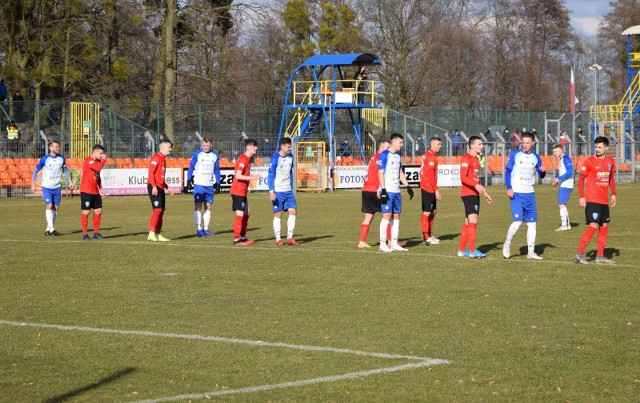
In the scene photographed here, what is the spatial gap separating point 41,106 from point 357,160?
15.0 m

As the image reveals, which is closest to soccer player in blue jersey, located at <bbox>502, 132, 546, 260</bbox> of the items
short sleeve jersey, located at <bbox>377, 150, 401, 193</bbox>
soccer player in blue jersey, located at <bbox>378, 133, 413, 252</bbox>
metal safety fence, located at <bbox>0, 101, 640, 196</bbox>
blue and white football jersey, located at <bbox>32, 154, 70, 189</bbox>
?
soccer player in blue jersey, located at <bbox>378, 133, 413, 252</bbox>

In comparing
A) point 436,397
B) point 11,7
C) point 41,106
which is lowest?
point 436,397

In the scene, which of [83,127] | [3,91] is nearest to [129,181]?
[83,127]

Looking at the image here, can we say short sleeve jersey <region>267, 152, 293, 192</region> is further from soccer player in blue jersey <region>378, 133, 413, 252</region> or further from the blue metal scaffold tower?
the blue metal scaffold tower

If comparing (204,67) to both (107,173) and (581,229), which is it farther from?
(581,229)

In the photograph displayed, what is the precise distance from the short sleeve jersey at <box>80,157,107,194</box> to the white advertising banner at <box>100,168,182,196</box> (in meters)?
18.6

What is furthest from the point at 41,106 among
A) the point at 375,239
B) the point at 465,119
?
the point at 375,239

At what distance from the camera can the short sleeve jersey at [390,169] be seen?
56.1ft

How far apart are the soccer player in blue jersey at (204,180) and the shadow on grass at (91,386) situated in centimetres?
1280

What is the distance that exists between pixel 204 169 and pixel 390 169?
17.0ft

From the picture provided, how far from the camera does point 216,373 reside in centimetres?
783

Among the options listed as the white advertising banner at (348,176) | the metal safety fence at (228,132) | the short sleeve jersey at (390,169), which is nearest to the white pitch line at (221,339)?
the short sleeve jersey at (390,169)

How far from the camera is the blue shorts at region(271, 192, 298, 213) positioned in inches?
716

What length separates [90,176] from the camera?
20.0 metres
